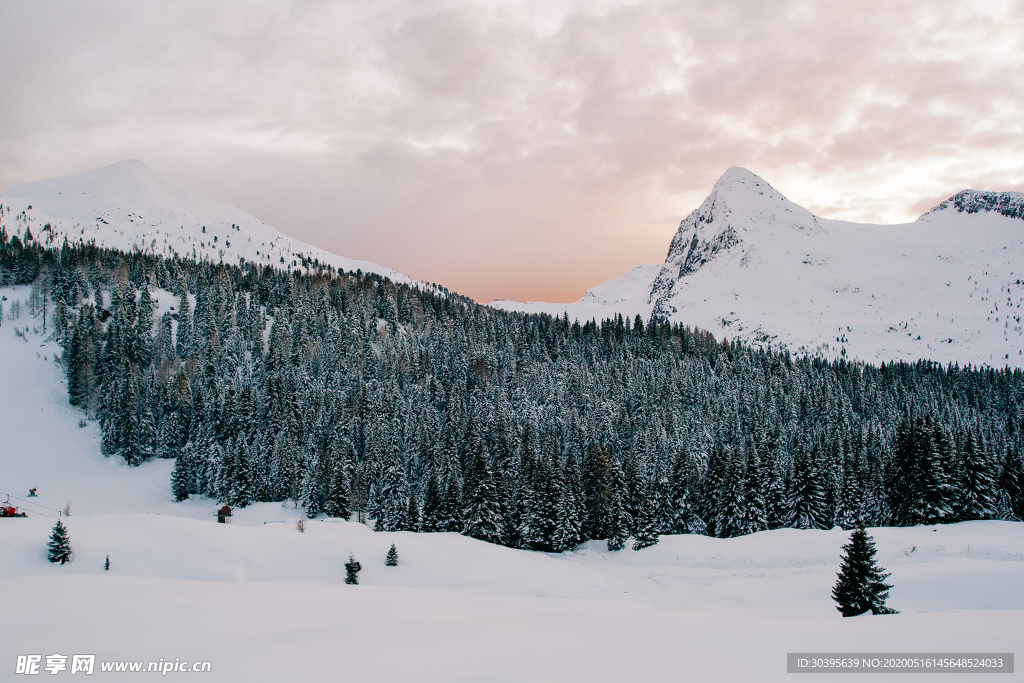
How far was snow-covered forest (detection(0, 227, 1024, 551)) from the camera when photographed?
210ft

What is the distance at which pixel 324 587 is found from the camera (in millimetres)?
26594

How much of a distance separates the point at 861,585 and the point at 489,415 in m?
79.4

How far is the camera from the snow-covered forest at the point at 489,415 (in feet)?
210

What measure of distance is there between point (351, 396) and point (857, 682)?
103436 mm

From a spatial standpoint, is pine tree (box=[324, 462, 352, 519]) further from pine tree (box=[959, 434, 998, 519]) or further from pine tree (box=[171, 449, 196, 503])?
pine tree (box=[959, 434, 998, 519])

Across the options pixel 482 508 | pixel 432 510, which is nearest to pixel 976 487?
pixel 482 508

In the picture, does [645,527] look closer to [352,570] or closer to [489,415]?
[352,570]

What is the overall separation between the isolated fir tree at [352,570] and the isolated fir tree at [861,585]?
3169cm

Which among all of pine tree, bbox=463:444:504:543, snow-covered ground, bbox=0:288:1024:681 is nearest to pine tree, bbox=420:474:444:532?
pine tree, bbox=463:444:504:543

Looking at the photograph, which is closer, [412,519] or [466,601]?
[466,601]

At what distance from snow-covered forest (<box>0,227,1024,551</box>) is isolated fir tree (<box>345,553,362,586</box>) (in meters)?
21.2

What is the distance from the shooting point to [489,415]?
345 ft

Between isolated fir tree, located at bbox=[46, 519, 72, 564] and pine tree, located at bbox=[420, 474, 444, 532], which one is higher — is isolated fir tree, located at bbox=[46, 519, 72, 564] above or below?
above

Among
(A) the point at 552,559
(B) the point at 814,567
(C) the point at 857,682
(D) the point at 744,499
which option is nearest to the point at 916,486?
(D) the point at 744,499
